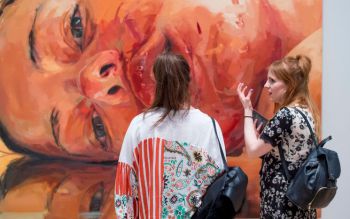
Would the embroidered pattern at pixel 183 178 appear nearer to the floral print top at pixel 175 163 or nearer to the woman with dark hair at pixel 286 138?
the floral print top at pixel 175 163

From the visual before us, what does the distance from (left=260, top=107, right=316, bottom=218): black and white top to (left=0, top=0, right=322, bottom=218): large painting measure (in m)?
0.72

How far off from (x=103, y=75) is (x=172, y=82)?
99 cm

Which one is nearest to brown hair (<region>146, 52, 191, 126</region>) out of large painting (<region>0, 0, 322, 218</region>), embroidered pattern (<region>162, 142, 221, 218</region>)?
embroidered pattern (<region>162, 142, 221, 218</region>)

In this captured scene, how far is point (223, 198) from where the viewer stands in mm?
1611

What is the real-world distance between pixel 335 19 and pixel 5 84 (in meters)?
2.03

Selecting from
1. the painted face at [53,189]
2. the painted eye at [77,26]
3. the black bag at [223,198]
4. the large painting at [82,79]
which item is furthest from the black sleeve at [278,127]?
the painted eye at [77,26]

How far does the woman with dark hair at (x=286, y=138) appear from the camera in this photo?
1.93m

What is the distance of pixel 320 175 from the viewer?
1854mm

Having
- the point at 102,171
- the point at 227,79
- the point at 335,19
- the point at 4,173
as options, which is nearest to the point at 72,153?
the point at 102,171

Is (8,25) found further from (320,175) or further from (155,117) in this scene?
(320,175)

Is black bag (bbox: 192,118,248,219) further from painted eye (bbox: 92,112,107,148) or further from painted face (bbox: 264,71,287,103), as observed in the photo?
painted eye (bbox: 92,112,107,148)

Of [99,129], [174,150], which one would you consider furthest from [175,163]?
[99,129]

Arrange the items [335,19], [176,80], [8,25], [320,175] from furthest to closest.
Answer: [335,19] → [8,25] → [320,175] → [176,80]

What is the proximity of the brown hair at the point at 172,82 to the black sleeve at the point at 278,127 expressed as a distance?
0.46 metres
